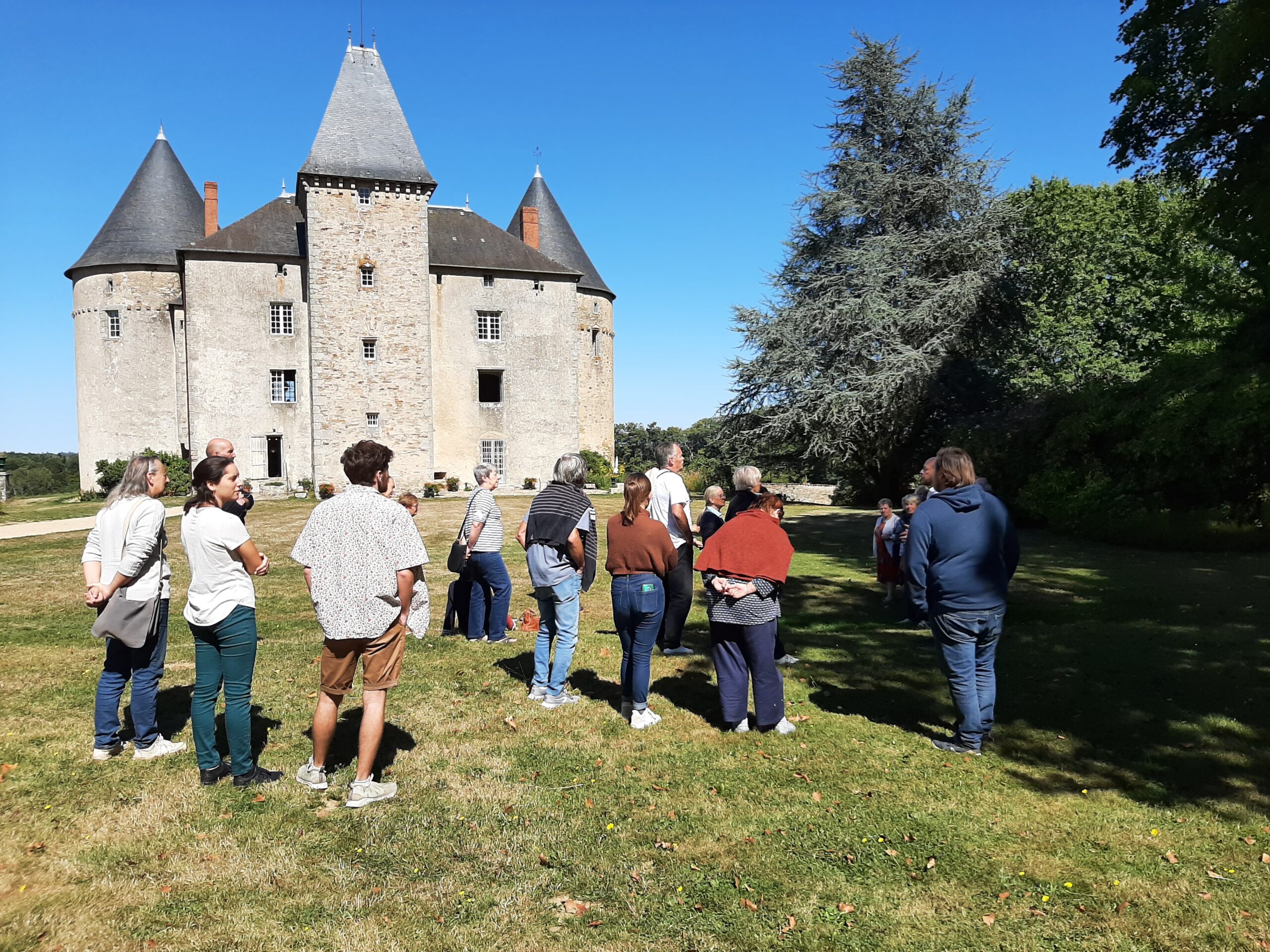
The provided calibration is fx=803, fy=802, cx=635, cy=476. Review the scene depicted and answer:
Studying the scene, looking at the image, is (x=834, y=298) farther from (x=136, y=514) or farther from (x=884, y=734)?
(x=136, y=514)

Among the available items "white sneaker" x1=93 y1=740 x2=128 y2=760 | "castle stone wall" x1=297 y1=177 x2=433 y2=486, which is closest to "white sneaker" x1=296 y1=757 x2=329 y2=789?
"white sneaker" x1=93 y1=740 x2=128 y2=760

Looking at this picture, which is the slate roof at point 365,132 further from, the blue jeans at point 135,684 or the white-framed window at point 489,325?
the blue jeans at point 135,684

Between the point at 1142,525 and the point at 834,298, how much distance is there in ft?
35.6

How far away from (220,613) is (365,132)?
2867cm

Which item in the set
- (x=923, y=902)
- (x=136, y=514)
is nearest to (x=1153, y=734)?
(x=923, y=902)

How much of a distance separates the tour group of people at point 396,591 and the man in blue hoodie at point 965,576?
0.04 feet

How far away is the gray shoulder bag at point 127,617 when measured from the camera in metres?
4.72

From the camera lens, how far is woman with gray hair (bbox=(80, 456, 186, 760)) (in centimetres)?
472

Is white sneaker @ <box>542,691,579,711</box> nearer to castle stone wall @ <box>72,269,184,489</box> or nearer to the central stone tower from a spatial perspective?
the central stone tower

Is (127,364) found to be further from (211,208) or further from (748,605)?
(748,605)

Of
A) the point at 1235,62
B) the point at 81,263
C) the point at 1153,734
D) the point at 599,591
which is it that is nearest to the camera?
the point at 1153,734

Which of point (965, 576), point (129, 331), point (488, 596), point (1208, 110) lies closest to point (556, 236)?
point (129, 331)

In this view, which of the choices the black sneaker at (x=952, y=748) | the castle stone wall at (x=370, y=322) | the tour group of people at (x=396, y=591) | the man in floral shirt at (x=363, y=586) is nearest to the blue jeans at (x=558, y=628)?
the tour group of people at (x=396, y=591)

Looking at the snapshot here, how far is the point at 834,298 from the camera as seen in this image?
23.4 meters
